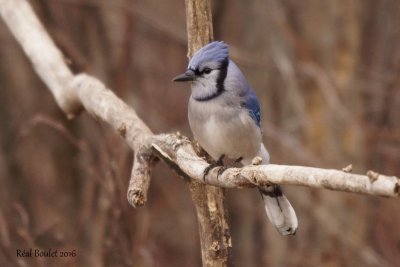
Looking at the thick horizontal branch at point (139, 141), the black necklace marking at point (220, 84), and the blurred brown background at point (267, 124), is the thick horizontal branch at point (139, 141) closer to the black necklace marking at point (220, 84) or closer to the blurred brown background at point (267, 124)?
the black necklace marking at point (220, 84)

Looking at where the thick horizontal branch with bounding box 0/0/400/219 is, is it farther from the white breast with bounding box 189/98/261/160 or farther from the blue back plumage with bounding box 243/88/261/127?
the blue back plumage with bounding box 243/88/261/127

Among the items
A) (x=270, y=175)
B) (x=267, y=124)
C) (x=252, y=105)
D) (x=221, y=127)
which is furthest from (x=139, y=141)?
(x=267, y=124)

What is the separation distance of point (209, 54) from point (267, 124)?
2678 millimetres

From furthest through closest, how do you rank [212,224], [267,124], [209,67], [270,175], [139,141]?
[267,124] → [209,67] → [139,141] → [212,224] → [270,175]

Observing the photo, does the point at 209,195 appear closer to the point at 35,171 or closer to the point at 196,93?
the point at 196,93

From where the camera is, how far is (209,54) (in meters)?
3.16

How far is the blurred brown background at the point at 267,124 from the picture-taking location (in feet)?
18.1

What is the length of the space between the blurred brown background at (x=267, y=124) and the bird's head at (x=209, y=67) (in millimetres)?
1607

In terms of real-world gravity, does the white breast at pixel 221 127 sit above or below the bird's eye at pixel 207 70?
below

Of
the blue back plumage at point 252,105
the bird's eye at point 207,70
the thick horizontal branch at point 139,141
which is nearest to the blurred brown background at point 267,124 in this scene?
the thick horizontal branch at point 139,141

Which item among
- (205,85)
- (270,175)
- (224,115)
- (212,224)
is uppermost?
(205,85)

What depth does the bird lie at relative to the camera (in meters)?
3.19

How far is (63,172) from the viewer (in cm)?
634

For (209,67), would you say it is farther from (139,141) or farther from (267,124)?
(267,124)
